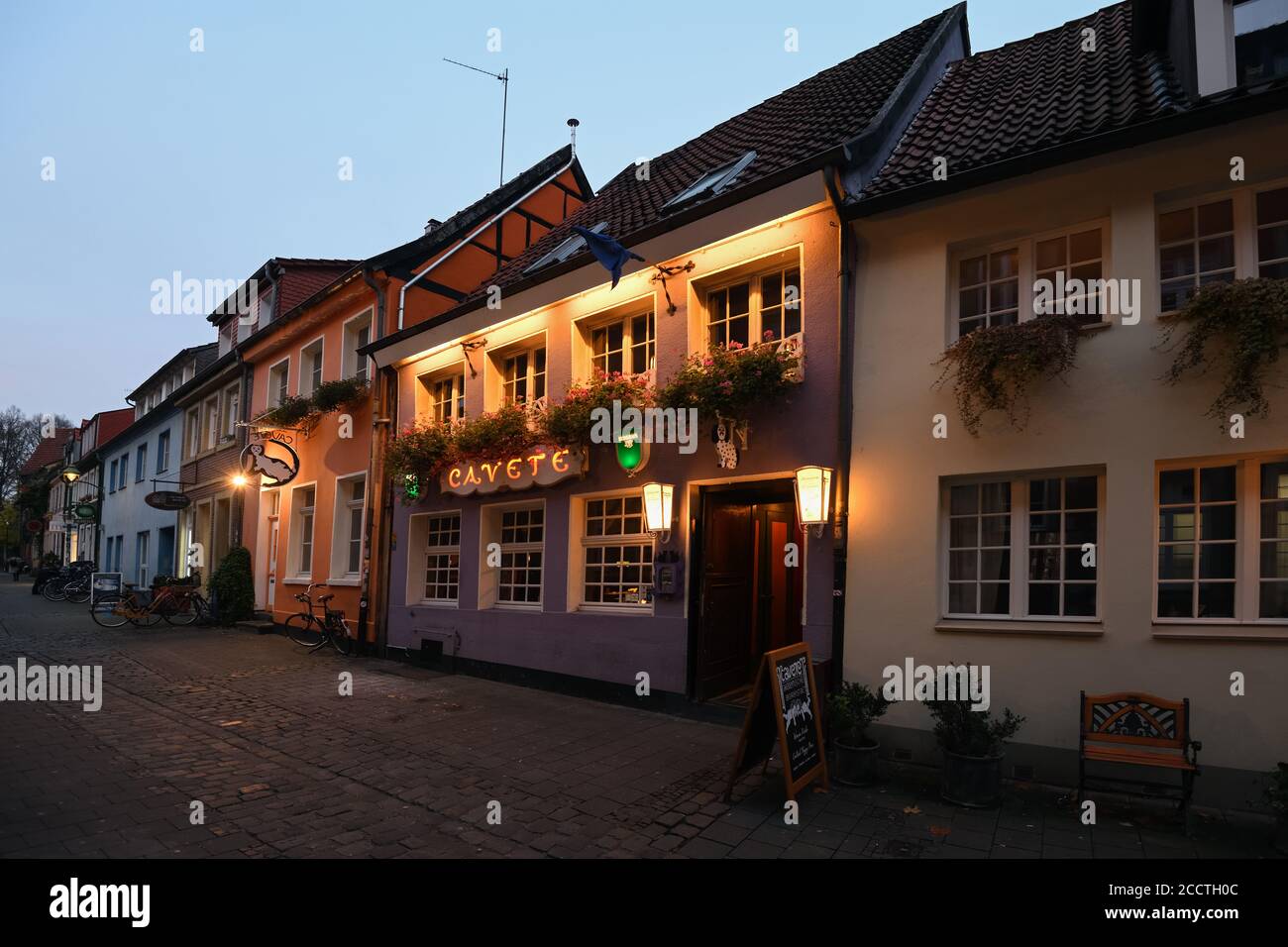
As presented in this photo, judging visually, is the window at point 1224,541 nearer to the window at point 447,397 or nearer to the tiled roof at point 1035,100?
the tiled roof at point 1035,100

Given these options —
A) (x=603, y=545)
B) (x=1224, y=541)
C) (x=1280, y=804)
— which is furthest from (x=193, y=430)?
(x=1280, y=804)

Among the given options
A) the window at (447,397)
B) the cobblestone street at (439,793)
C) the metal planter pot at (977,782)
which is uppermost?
the window at (447,397)

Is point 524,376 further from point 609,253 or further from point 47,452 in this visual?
point 47,452

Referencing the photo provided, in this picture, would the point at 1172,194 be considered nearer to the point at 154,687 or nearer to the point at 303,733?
the point at 303,733

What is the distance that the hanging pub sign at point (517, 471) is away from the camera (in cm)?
947

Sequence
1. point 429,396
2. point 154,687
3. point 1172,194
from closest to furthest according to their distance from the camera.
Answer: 1. point 1172,194
2. point 154,687
3. point 429,396

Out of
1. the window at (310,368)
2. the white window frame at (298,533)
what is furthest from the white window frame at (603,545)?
the window at (310,368)

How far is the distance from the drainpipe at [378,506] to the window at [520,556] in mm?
2843

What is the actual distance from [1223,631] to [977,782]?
205 centimetres

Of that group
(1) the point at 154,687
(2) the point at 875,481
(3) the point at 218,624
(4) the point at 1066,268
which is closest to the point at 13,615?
(3) the point at 218,624

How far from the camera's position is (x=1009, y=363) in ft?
19.5

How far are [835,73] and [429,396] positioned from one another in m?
8.43

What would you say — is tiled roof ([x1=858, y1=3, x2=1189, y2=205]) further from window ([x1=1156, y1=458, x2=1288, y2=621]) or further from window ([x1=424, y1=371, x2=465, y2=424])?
window ([x1=424, y1=371, x2=465, y2=424])

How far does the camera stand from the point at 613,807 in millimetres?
5309
